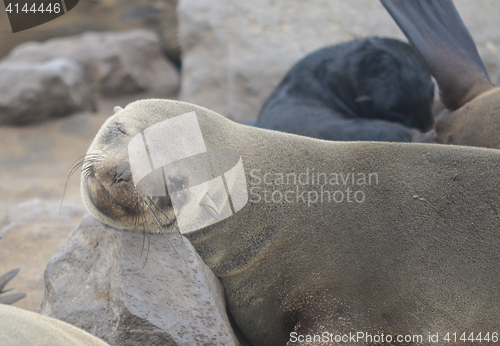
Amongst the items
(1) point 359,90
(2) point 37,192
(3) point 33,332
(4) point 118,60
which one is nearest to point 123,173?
(3) point 33,332

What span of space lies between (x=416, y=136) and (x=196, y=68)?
10.8 ft

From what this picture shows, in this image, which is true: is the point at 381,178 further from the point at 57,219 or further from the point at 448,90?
the point at 57,219

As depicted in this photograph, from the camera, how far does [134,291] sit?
1.78 meters

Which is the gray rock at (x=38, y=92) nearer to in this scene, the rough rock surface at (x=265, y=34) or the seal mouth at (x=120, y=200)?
the rough rock surface at (x=265, y=34)

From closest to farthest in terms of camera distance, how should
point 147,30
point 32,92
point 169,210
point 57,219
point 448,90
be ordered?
1. point 169,210
2. point 448,90
3. point 57,219
4. point 32,92
5. point 147,30

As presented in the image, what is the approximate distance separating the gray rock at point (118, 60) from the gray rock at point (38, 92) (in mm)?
680

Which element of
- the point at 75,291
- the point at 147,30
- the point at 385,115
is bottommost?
the point at 147,30

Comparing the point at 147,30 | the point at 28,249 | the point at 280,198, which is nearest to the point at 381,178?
the point at 280,198

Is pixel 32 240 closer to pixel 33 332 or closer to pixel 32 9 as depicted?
pixel 33 332

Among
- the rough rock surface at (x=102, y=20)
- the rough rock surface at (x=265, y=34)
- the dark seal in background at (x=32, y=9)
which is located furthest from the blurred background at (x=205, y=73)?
the rough rock surface at (x=102, y=20)

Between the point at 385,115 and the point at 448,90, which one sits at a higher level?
the point at 448,90

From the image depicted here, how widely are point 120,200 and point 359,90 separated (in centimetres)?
250

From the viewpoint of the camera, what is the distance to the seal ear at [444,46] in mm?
2857

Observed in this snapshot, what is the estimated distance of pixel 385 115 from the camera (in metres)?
3.62
